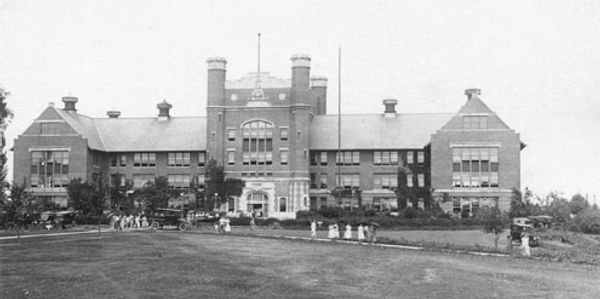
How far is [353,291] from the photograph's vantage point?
21.9m

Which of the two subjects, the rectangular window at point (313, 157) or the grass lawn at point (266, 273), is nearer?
the grass lawn at point (266, 273)

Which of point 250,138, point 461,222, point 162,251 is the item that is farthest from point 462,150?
point 162,251

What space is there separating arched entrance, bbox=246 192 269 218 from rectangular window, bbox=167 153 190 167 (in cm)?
855

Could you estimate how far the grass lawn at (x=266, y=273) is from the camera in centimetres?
2170

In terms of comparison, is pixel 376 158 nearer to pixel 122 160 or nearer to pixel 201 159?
pixel 201 159

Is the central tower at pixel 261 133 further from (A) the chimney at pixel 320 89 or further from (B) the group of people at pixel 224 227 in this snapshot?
(B) the group of people at pixel 224 227

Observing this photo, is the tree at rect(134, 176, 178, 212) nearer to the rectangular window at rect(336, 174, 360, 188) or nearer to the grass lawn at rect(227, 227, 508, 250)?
the grass lawn at rect(227, 227, 508, 250)

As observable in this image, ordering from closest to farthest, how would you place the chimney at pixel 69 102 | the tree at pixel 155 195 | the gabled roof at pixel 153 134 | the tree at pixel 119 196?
the tree at pixel 155 195 → the tree at pixel 119 196 → the gabled roof at pixel 153 134 → the chimney at pixel 69 102

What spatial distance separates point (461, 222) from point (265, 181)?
21.8m

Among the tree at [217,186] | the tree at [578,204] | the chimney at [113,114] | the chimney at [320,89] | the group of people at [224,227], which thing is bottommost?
the group of people at [224,227]

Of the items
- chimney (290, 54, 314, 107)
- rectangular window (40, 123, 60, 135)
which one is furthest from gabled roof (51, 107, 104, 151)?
chimney (290, 54, 314, 107)

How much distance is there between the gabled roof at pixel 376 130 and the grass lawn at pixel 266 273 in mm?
38783

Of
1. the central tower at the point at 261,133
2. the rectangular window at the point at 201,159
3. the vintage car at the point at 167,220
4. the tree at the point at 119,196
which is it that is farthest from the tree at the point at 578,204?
the tree at the point at 119,196

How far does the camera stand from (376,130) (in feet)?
255
